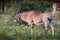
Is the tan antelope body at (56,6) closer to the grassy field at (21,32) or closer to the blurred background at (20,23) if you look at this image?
the blurred background at (20,23)

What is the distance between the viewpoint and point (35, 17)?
5.91 feet

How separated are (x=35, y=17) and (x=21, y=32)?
0.24m

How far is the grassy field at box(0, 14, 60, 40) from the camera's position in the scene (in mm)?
1714

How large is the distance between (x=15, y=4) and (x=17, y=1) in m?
0.04

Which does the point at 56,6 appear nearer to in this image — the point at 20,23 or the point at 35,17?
the point at 35,17

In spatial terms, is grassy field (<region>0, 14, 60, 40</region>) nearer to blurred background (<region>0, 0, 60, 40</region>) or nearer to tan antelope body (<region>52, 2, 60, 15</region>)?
blurred background (<region>0, 0, 60, 40</region>)

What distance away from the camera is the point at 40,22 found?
1.77 metres

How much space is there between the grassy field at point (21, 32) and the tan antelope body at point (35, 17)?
68 mm

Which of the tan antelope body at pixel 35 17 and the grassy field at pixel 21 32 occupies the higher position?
the tan antelope body at pixel 35 17

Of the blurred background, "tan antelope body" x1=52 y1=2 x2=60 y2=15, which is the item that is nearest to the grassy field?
the blurred background

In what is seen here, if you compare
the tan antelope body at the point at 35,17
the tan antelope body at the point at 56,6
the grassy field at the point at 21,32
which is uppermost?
the tan antelope body at the point at 56,6

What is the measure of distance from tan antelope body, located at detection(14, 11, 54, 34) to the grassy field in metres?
0.07

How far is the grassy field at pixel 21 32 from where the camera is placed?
171cm

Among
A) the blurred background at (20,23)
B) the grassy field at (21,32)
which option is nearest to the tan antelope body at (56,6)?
the blurred background at (20,23)
